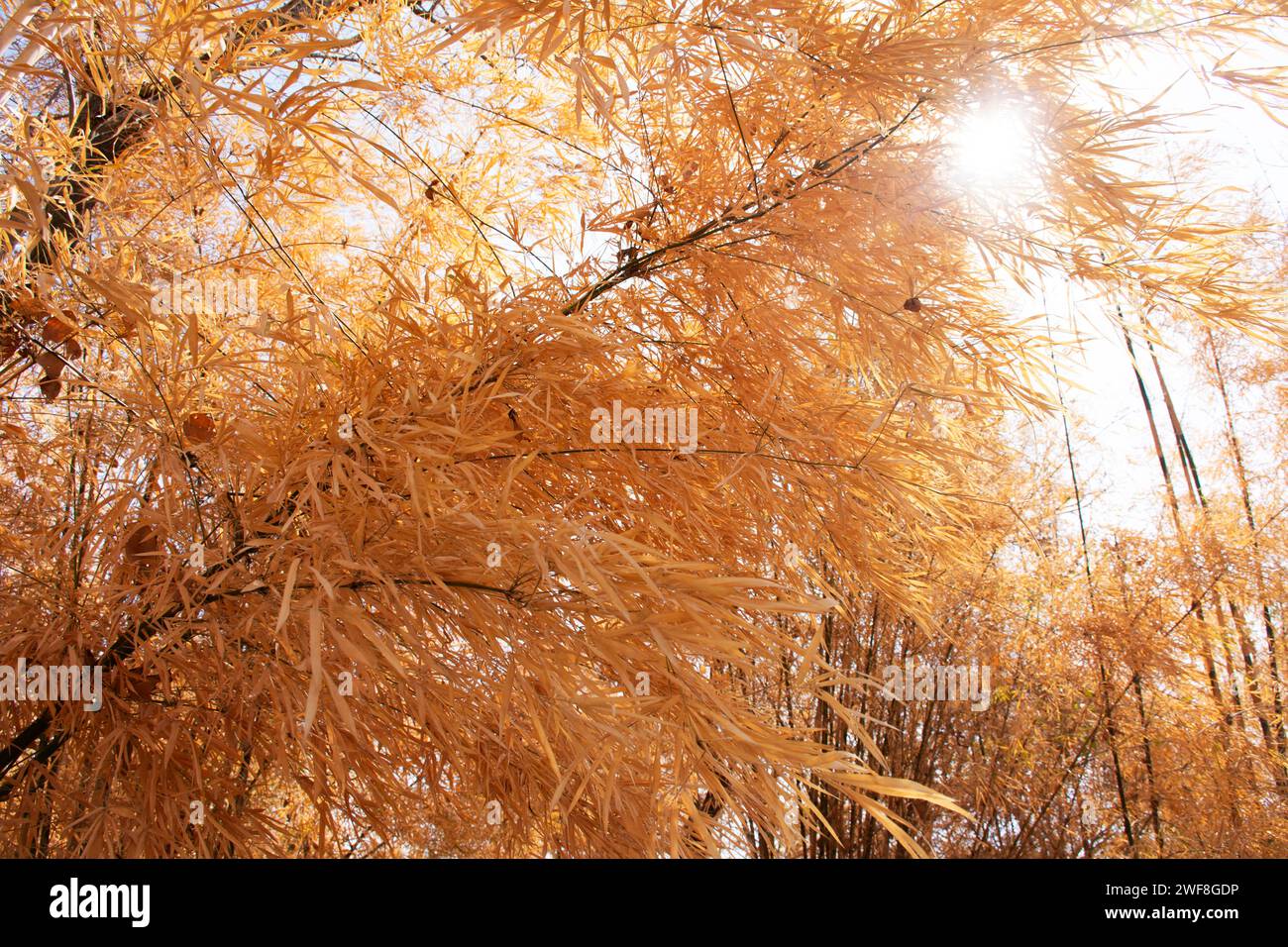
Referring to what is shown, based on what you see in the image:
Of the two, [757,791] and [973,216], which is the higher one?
[973,216]

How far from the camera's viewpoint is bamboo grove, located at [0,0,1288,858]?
116 centimetres

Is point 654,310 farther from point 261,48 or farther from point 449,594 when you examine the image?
point 261,48

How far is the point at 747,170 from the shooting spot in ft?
5.35

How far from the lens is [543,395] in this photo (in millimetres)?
1446

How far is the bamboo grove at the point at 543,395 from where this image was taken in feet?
3.82

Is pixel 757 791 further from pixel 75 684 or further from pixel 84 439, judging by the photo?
pixel 84 439

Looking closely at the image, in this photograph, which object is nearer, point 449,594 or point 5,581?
point 449,594

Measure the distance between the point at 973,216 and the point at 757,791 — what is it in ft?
3.71

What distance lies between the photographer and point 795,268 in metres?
1.58

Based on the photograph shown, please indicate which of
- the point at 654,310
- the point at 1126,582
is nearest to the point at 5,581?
the point at 654,310

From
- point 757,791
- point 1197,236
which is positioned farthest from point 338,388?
point 1197,236
